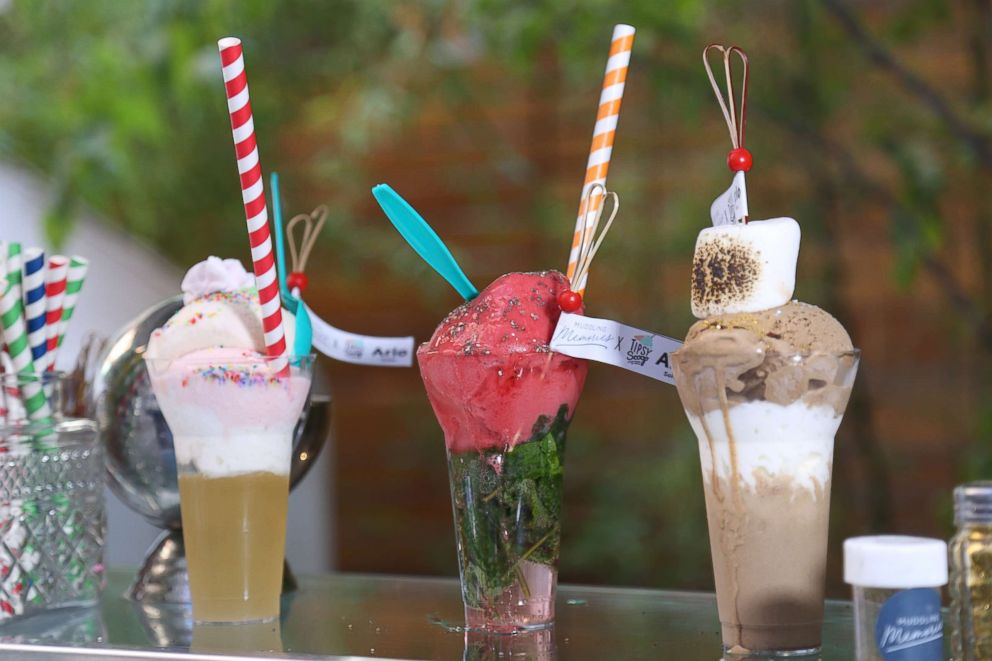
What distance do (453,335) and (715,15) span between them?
2.10 metres

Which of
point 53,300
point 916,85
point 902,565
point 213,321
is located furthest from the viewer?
point 916,85

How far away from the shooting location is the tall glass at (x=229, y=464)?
103 centimetres

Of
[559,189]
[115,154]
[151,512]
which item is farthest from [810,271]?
[151,512]

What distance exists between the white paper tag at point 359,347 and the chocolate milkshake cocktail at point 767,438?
355 mm

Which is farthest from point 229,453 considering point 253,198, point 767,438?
point 767,438

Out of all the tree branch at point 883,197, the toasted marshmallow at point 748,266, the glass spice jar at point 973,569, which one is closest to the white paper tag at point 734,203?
the toasted marshmallow at point 748,266

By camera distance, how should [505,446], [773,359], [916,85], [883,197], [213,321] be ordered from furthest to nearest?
[883,197], [916,85], [213,321], [505,446], [773,359]

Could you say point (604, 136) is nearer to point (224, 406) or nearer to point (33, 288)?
point (224, 406)

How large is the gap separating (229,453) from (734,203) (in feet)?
1.64

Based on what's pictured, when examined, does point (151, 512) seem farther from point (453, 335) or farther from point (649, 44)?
point (649, 44)

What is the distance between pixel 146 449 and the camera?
3.99ft

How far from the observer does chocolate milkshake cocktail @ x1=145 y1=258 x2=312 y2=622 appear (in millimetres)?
1029

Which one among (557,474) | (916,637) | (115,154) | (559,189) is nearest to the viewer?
(916,637)

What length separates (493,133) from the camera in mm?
3732
